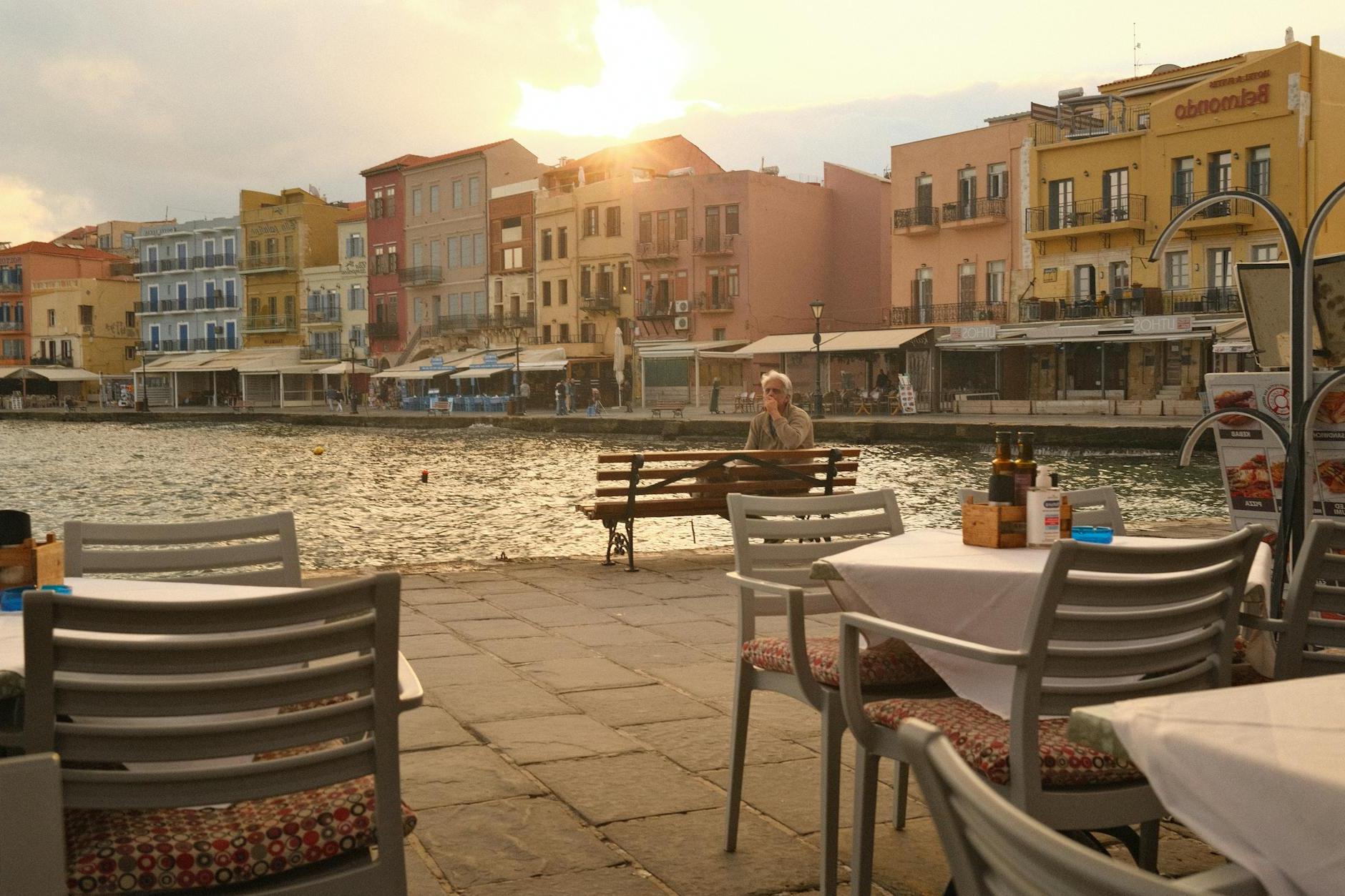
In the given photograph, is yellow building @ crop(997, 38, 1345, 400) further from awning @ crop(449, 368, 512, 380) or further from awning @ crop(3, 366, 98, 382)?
Result: awning @ crop(3, 366, 98, 382)

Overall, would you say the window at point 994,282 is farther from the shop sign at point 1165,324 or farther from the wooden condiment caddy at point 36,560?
the wooden condiment caddy at point 36,560

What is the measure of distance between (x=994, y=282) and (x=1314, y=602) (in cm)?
3678

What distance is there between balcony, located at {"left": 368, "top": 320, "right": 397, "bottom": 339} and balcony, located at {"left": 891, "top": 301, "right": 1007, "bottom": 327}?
85.8 feet

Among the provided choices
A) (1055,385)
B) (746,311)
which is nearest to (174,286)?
(746,311)

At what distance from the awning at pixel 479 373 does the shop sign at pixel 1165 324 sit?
24255 millimetres

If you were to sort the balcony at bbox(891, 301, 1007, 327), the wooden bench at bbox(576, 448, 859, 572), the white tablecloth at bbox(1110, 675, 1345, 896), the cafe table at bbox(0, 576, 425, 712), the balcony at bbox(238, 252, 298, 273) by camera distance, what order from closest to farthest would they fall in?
the white tablecloth at bbox(1110, 675, 1345, 896), the cafe table at bbox(0, 576, 425, 712), the wooden bench at bbox(576, 448, 859, 572), the balcony at bbox(891, 301, 1007, 327), the balcony at bbox(238, 252, 298, 273)

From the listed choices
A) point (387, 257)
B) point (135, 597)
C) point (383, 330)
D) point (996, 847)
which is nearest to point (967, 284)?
point (383, 330)

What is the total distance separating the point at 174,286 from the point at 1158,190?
51926mm

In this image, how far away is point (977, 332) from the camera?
36.8m

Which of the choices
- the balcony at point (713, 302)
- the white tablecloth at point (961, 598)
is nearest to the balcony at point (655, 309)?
the balcony at point (713, 302)

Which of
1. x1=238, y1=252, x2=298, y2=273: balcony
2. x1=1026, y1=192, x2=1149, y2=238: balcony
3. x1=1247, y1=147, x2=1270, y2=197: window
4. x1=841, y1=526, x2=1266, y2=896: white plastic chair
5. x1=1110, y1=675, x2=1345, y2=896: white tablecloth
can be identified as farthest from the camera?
x1=238, y1=252, x2=298, y2=273: balcony

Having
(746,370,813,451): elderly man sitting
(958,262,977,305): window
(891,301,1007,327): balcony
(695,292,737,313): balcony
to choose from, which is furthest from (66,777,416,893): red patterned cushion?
(695,292,737,313): balcony

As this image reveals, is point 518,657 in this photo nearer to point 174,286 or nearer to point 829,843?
point 829,843

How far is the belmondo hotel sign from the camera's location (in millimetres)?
31859
